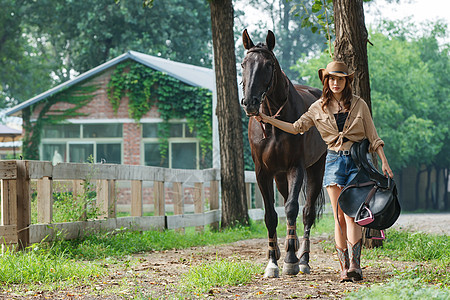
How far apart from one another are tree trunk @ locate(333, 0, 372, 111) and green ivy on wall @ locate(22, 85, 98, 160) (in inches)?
737

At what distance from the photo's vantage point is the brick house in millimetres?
25875

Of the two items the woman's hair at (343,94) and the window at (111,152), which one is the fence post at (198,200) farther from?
the window at (111,152)

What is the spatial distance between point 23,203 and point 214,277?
10.2ft

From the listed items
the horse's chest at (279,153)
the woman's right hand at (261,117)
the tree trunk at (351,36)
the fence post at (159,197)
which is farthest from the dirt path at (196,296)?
the fence post at (159,197)

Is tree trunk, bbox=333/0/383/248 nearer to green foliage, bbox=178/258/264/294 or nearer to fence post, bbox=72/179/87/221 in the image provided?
green foliage, bbox=178/258/264/294

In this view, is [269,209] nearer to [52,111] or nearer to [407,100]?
[52,111]

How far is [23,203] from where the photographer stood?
26.1ft

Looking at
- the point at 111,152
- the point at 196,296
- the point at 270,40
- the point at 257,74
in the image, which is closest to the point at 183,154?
the point at 111,152

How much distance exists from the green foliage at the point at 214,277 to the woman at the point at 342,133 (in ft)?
3.06

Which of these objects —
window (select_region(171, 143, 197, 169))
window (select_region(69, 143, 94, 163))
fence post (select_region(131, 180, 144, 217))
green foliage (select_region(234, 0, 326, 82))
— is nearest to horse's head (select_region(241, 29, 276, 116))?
fence post (select_region(131, 180, 144, 217))

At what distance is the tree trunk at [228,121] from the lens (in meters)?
12.6

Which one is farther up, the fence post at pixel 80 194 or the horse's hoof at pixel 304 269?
the fence post at pixel 80 194

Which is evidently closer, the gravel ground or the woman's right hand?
the woman's right hand

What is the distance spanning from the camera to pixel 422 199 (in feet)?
142
